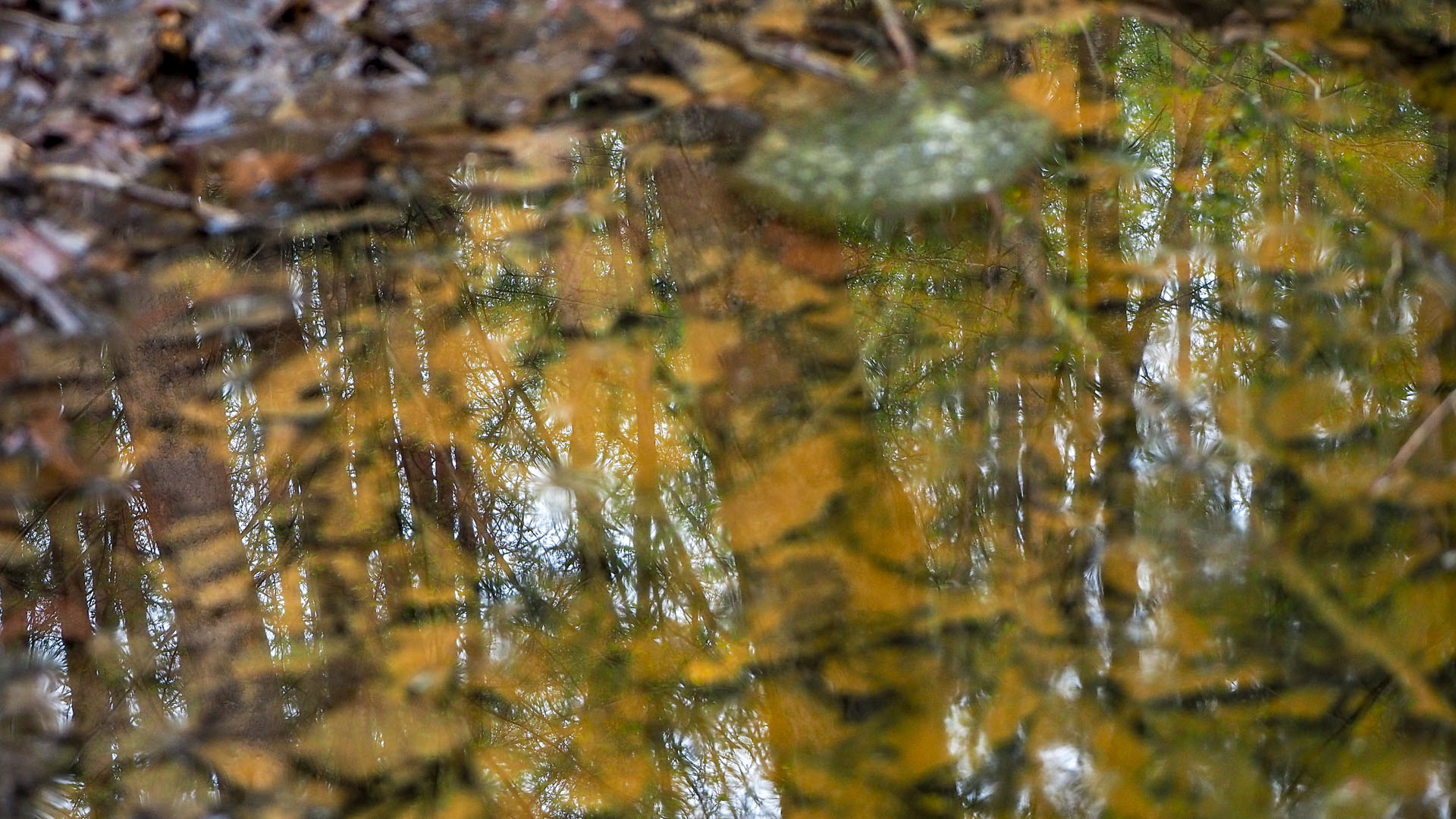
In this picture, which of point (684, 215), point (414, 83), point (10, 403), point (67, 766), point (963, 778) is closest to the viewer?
point (963, 778)

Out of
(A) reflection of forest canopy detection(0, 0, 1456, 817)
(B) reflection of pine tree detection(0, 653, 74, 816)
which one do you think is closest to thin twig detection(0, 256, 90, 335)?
(A) reflection of forest canopy detection(0, 0, 1456, 817)

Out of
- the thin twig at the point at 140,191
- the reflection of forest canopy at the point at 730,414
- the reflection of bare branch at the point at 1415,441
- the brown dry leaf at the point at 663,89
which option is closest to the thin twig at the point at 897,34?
the reflection of forest canopy at the point at 730,414

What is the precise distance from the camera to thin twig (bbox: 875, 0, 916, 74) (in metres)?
1.76

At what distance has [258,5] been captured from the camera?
1.99 m

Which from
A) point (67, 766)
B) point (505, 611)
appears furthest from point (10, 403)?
point (505, 611)

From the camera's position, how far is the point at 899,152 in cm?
162

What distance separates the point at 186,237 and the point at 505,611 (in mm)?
754

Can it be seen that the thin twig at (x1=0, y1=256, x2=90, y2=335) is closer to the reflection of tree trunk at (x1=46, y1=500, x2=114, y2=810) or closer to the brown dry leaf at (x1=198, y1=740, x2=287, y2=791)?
the reflection of tree trunk at (x1=46, y1=500, x2=114, y2=810)

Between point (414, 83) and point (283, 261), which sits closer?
point (283, 261)

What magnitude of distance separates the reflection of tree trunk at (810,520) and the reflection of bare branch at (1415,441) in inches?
18.9

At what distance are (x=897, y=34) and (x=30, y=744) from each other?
1.48 m

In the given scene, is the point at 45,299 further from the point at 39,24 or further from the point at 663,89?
the point at 663,89

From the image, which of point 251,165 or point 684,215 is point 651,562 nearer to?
point 684,215

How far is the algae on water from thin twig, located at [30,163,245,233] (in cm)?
75
